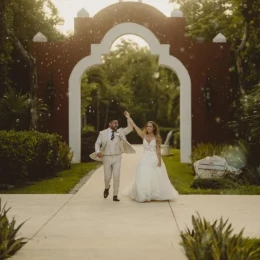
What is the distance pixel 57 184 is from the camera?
50.3 ft

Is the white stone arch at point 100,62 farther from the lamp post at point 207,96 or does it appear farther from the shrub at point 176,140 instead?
the shrub at point 176,140

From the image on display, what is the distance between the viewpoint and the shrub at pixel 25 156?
14.0 metres

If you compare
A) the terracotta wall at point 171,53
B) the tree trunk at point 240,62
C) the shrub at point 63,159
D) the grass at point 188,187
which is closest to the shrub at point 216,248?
the grass at point 188,187

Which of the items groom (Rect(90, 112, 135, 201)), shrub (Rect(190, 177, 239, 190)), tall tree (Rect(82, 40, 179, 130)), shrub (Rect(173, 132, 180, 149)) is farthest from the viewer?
tall tree (Rect(82, 40, 179, 130))

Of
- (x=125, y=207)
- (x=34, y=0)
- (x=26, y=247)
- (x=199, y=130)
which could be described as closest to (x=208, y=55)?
(x=199, y=130)

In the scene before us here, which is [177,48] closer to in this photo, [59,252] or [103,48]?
[103,48]

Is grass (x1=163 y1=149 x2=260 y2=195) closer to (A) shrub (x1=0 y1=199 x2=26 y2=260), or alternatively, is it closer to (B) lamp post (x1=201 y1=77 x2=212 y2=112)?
(B) lamp post (x1=201 y1=77 x2=212 y2=112)

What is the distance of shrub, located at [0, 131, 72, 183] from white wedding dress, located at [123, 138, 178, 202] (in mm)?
3479

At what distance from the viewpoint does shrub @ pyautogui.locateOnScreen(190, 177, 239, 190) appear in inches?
558

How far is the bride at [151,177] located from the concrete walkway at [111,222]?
0.26 meters

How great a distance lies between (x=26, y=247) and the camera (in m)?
7.24

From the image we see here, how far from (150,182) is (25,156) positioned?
3.92 meters

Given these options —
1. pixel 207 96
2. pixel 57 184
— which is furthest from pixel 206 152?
pixel 57 184

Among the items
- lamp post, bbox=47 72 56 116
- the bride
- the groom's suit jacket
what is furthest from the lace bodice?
lamp post, bbox=47 72 56 116
